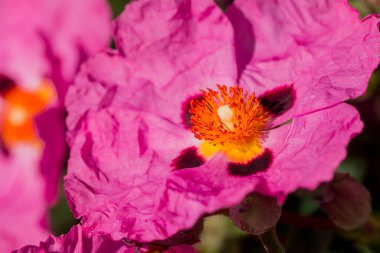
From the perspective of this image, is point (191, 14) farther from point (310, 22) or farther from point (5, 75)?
point (5, 75)

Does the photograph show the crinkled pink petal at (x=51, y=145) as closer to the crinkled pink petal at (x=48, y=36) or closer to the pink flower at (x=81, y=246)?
the crinkled pink petal at (x=48, y=36)

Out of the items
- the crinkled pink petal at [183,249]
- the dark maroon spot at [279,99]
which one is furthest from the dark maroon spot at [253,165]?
the crinkled pink petal at [183,249]

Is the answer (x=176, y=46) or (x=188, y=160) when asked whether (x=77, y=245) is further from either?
(x=176, y=46)

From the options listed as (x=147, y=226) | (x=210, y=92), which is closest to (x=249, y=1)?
(x=210, y=92)

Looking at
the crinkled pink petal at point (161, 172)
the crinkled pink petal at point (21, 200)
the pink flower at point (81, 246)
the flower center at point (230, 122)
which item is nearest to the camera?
the crinkled pink petal at point (161, 172)

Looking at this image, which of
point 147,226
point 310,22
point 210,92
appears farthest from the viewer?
point 210,92

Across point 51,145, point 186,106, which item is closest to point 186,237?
point 186,106
